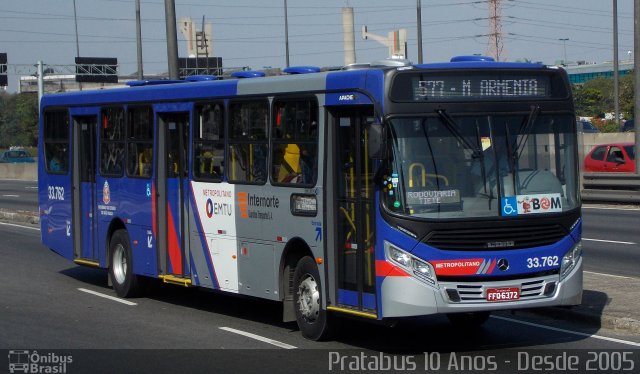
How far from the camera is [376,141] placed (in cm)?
962

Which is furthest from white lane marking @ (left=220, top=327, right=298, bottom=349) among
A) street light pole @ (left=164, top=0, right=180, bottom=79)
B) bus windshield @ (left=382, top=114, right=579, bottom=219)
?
street light pole @ (left=164, top=0, right=180, bottom=79)

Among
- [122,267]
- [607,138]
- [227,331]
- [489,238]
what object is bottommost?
[227,331]

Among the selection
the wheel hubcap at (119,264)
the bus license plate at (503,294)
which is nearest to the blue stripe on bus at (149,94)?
the wheel hubcap at (119,264)

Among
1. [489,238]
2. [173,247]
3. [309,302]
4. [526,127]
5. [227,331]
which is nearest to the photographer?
[489,238]

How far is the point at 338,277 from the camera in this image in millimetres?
10523

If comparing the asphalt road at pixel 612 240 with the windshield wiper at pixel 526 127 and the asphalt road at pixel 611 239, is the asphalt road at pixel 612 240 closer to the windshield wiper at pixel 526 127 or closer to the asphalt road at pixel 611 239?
the asphalt road at pixel 611 239

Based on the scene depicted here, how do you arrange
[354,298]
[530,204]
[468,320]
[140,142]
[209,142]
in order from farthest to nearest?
[140,142] → [209,142] → [468,320] → [354,298] → [530,204]

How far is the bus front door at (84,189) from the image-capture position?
1584 centimetres

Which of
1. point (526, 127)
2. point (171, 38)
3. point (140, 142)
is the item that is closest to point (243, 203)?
point (140, 142)

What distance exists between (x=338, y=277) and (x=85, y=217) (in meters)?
6.76

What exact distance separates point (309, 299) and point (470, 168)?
2.35 metres

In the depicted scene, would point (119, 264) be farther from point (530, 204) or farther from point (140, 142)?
point (530, 204)

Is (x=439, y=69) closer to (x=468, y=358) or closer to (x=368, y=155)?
(x=368, y=155)

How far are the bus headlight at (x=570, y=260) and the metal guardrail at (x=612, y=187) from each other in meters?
18.5
